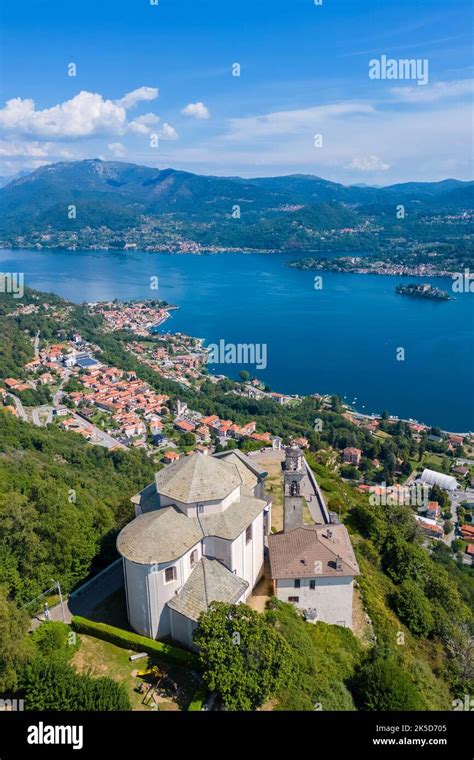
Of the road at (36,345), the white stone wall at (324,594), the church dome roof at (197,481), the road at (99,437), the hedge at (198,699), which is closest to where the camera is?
the hedge at (198,699)

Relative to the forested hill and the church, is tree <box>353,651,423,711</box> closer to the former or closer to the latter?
the forested hill

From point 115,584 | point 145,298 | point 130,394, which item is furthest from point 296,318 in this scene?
point 115,584

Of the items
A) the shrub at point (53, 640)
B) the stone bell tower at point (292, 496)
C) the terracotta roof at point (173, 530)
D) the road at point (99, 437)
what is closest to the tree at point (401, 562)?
the stone bell tower at point (292, 496)

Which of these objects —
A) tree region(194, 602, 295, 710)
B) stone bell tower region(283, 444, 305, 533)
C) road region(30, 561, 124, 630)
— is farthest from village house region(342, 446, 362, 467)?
tree region(194, 602, 295, 710)

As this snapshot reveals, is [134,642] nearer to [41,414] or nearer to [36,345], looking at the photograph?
[41,414]

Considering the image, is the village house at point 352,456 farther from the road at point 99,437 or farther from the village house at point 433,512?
the road at point 99,437
